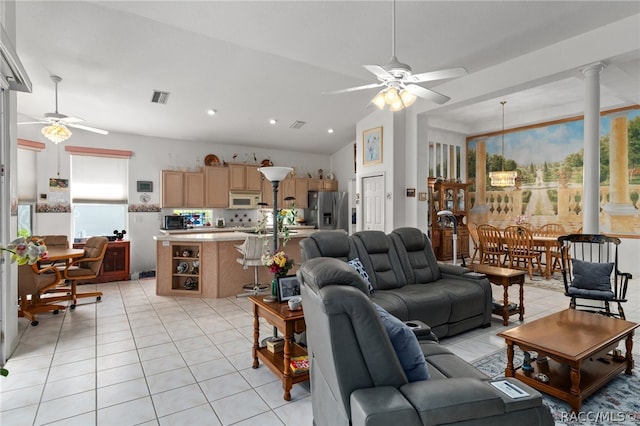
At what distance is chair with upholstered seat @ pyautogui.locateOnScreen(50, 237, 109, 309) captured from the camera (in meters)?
4.47

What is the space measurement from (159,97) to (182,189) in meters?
2.11

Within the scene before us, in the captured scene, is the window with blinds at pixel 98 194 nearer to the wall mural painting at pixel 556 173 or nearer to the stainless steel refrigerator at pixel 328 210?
the stainless steel refrigerator at pixel 328 210

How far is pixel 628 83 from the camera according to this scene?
4574 mm

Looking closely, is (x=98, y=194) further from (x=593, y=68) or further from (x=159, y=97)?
(x=593, y=68)

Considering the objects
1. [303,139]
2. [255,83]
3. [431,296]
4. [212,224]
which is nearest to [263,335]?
[431,296]

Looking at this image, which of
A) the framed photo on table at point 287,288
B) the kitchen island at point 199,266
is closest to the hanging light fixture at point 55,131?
the kitchen island at point 199,266

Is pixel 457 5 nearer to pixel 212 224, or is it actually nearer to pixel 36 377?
pixel 36 377

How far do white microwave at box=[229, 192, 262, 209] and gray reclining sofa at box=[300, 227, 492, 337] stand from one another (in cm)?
438

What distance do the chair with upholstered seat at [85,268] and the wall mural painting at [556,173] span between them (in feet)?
27.0

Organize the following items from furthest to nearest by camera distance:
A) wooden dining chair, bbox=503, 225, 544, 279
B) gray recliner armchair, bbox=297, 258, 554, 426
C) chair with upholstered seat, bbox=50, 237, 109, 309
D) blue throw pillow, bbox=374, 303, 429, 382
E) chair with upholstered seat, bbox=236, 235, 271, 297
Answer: wooden dining chair, bbox=503, 225, 544, 279 → chair with upholstered seat, bbox=236, 235, 271, 297 → chair with upholstered seat, bbox=50, 237, 109, 309 → blue throw pillow, bbox=374, 303, 429, 382 → gray recliner armchair, bbox=297, 258, 554, 426

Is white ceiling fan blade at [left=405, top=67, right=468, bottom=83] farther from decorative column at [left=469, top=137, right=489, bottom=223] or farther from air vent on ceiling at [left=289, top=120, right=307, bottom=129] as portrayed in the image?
decorative column at [left=469, top=137, right=489, bottom=223]

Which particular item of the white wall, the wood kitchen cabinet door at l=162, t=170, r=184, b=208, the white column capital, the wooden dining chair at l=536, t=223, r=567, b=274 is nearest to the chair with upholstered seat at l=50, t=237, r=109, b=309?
the white wall

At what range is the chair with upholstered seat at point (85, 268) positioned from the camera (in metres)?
4.47

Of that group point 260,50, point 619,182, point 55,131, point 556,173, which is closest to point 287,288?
point 260,50
